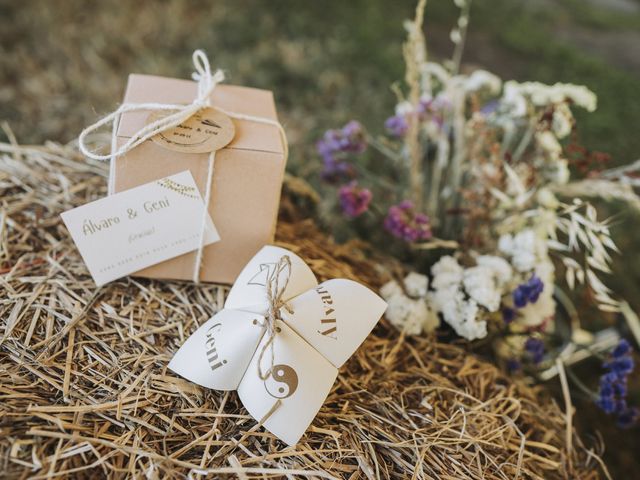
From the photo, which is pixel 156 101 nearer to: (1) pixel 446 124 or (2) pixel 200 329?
(2) pixel 200 329

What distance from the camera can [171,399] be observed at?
831 mm

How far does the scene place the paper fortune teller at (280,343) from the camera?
2.60ft

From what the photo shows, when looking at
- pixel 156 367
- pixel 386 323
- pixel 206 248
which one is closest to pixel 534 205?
pixel 386 323

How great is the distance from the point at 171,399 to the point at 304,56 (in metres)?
1.87

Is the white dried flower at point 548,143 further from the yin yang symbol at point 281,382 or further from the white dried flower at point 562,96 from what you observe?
the yin yang symbol at point 281,382

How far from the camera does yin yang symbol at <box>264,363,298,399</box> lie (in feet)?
2.60

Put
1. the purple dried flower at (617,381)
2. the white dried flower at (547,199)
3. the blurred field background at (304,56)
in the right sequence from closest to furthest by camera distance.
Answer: the purple dried flower at (617,381) → the white dried flower at (547,199) → the blurred field background at (304,56)

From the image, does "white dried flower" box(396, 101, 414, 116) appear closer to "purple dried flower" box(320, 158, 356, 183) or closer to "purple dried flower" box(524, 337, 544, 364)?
"purple dried flower" box(320, 158, 356, 183)

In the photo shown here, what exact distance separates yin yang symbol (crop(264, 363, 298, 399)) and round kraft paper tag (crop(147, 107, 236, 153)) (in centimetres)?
38

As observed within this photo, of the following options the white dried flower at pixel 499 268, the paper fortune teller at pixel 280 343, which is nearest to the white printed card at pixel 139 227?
the paper fortune teller at pixel 280 343

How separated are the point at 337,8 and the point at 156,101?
1994 millimetres

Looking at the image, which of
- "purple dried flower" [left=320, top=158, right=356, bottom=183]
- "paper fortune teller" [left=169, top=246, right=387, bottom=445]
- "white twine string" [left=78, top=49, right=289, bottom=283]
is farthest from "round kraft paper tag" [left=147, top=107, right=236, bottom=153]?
"purple dried flower" [left=320, top=158, right=356, bottom=183]

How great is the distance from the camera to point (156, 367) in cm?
87

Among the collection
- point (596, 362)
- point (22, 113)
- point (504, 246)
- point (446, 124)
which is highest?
point (446, 124)
